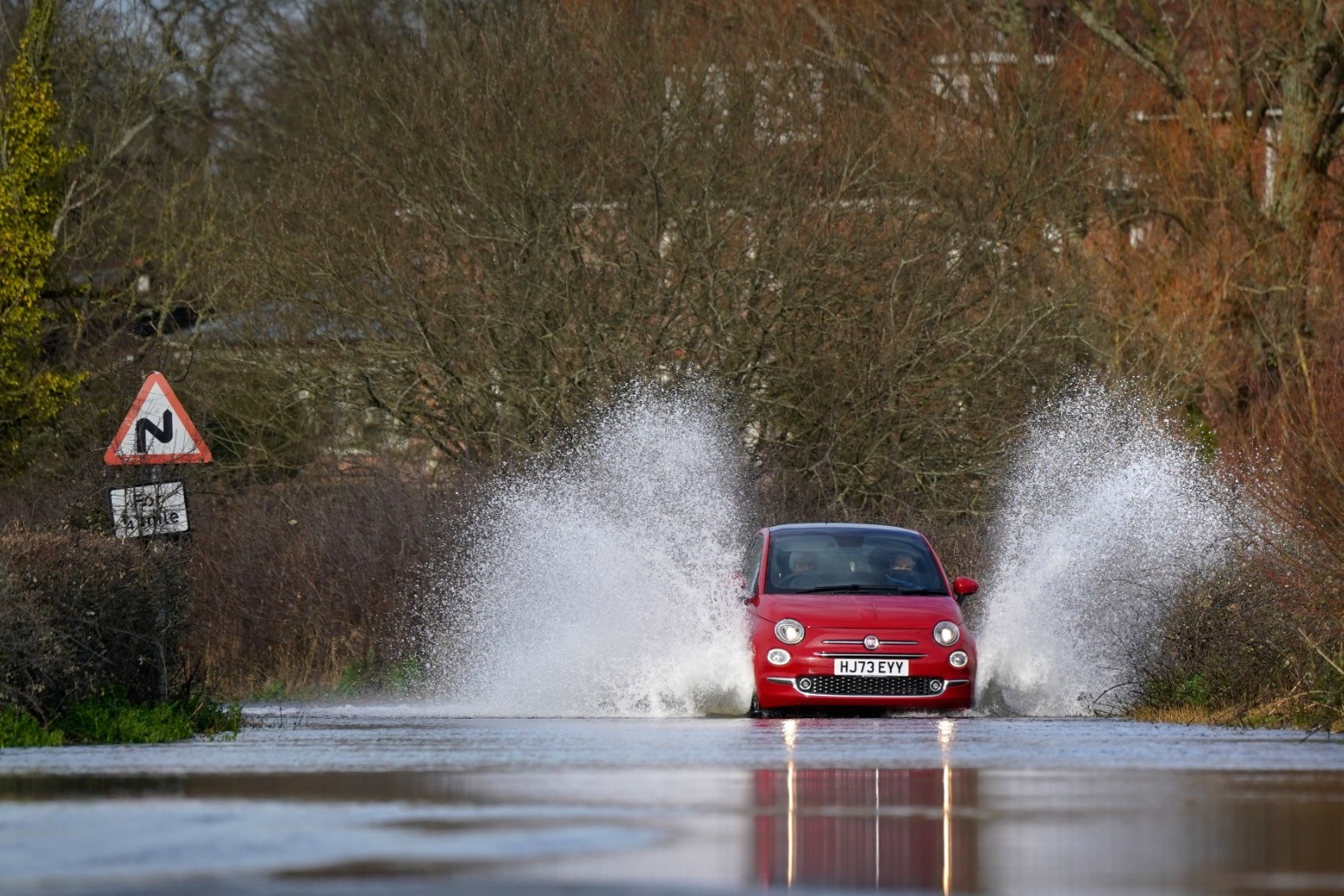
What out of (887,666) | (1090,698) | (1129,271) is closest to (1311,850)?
(887,666)

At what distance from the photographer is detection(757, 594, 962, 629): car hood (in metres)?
20.5

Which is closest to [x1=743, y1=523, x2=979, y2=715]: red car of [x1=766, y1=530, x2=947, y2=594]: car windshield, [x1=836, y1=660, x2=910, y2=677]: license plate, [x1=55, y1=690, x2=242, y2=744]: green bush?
[x1=836, y1=660, x2=910, y2=677]: license plate

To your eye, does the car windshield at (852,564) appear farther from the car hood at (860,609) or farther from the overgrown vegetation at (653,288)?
the overgrown vegetation at (653,288)

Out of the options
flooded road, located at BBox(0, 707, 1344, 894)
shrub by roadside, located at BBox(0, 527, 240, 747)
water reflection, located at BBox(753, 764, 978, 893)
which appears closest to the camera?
flooded road, located at BBox(0, 707, 1344, 894)

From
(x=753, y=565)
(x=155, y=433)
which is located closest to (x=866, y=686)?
(x=753, y=565)

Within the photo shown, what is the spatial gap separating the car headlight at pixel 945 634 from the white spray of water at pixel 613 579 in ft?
4.86

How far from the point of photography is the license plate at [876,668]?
66.5 ft

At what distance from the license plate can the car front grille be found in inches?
1.7

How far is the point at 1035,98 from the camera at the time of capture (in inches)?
1407

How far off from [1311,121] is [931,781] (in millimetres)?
29749

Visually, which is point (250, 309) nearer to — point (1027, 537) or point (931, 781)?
point (1027, 537)

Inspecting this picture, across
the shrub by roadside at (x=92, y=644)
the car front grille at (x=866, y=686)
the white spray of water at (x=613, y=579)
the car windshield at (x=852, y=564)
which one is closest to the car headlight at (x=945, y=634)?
the car front grille at (x=866, y=686)

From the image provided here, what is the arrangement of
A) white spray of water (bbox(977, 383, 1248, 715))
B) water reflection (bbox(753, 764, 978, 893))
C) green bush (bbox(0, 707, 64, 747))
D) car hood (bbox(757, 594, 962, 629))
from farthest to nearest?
white spray of water (bbox(977, 383, 1248, 715)) → car hood (bbox(757, 594, 962, 629)) → green bush (bbox(0, 707, 64, 747)) → water reflection (bbox(753, 764, 978, 893))

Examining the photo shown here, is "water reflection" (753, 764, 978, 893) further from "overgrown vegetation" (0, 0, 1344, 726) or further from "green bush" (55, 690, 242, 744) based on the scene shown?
"overgrown vegetation" (0, 0, 1344, 726)
